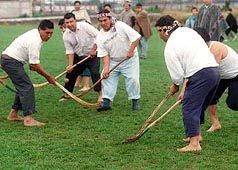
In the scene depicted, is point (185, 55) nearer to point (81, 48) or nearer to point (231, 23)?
point (81, 48)

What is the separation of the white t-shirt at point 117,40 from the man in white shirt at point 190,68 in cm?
264

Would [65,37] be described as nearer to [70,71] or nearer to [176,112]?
[70,71]

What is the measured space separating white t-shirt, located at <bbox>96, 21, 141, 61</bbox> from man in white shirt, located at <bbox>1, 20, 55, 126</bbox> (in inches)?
52.8

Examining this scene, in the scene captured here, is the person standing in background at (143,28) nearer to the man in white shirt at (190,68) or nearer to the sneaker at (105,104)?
the sneaker at (105,104)

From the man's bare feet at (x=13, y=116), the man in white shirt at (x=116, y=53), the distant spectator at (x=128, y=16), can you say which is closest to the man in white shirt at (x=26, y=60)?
the man's bare feet at (x=13, y=116)

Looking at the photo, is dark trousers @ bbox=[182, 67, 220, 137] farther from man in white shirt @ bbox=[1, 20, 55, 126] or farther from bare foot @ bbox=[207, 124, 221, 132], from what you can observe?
man in white shirt @ bbox=[1, 20, 55, 126]

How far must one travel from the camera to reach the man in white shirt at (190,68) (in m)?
6.82

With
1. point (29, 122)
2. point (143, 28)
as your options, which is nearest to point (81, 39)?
point (29, 122)

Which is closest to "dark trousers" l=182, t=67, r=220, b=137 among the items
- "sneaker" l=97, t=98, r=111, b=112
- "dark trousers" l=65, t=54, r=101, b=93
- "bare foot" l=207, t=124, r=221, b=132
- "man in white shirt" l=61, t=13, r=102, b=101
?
"bare foot" l=207, t=124, r=221, b=132

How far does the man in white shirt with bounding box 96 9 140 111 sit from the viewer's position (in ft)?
31.6

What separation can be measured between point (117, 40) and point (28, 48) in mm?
1804

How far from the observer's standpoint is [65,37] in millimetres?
10867

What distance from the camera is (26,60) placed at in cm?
871

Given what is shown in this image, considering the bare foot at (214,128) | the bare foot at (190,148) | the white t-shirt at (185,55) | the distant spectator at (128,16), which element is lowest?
the bare foot at (214,128)
